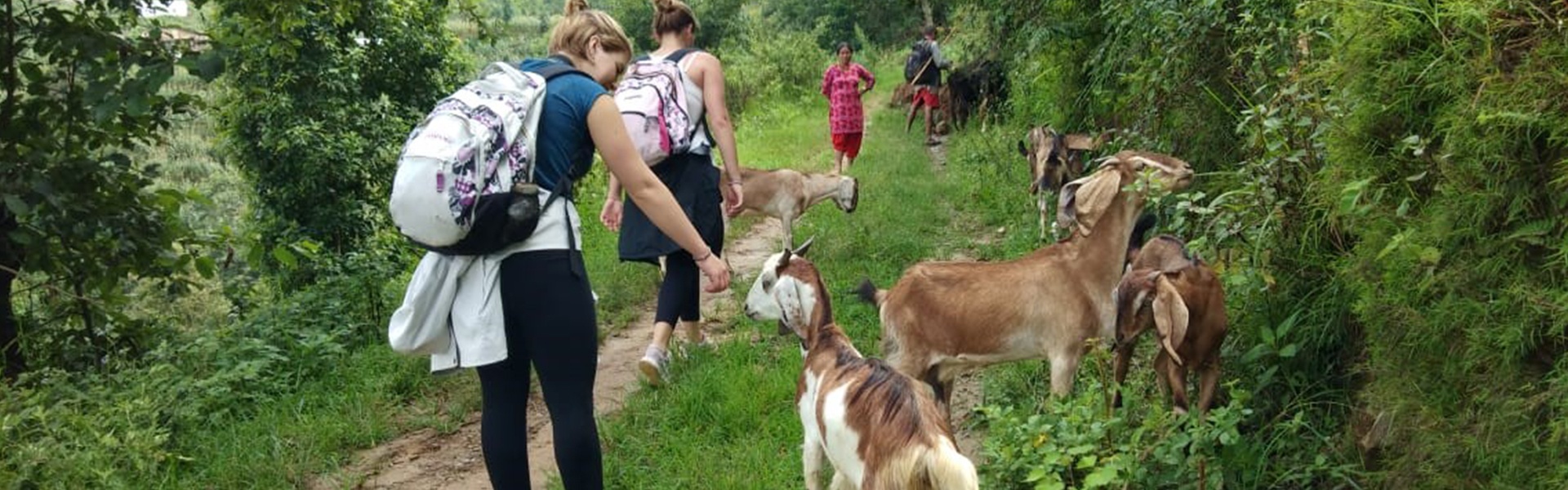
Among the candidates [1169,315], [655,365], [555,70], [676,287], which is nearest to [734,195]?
[676,287]

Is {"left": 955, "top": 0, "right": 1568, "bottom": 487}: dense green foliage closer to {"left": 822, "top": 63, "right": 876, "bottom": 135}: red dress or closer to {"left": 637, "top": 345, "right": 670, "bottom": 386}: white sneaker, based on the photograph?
{"left": 637, "top": 345, "right": 670, "bottom": 386}: white sneaker

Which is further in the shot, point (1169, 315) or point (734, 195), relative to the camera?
point (734, 195)

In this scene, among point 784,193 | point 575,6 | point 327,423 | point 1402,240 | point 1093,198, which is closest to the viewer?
point 1402,240

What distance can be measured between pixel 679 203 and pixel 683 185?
9 centimetres

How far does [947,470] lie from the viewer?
312 centimetres

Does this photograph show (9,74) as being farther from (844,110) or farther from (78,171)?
(844,110)

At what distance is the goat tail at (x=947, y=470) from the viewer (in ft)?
10.2

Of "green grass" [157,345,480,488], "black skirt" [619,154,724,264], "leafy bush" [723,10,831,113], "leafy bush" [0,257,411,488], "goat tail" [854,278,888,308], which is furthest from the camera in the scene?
"leafy bush" [723,10,831,113]

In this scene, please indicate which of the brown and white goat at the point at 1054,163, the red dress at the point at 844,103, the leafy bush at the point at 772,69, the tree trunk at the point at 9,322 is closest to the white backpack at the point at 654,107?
the brown and white goat at the point at 1054,163

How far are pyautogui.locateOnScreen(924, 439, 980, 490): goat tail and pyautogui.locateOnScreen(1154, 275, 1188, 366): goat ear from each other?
916 millimetres

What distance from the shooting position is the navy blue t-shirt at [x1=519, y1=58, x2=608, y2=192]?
11.2ft

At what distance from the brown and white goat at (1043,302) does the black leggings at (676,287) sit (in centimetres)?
137

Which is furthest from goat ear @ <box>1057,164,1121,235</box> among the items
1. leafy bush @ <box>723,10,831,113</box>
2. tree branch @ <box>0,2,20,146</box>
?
leafy bush @ <box>723,10,831,113</box>

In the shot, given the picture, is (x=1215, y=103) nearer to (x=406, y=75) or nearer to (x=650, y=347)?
(x=650, y=347)
